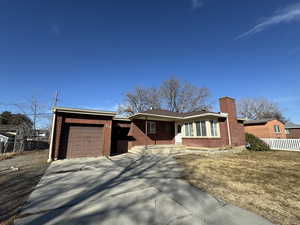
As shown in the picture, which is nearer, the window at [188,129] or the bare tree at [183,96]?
the window at [188,129]

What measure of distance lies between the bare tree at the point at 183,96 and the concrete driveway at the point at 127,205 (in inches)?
986

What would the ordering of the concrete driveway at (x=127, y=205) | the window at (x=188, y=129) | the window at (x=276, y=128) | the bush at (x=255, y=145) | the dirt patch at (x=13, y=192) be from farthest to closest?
the window at (x=276, y=128) → the window at (x=188, y=129) → the bush at (x=255, y=145) → the dirt patch at (x=13, y=192) → the concrete driveway at (x=127, y=205)

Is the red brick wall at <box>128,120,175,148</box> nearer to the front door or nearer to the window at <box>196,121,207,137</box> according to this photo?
the front door

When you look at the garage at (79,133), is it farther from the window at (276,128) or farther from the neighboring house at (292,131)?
the neighboring house at (292,131)

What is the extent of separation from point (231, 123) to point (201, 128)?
2.87m

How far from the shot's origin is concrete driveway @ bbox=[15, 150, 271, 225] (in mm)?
2713

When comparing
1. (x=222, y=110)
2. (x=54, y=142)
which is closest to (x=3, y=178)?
(x=54, y=142)

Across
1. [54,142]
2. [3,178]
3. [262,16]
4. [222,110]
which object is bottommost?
[3,178]

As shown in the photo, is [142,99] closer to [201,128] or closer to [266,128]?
[201,128]

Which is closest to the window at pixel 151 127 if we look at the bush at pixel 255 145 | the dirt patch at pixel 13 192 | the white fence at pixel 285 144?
the bush at pixel 255 145

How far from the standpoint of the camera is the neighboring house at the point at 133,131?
932 centimetres

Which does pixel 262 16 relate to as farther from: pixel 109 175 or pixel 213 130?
pixel 109 175

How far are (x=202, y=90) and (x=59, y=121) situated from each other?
26.5m

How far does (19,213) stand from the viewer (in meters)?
2.95
